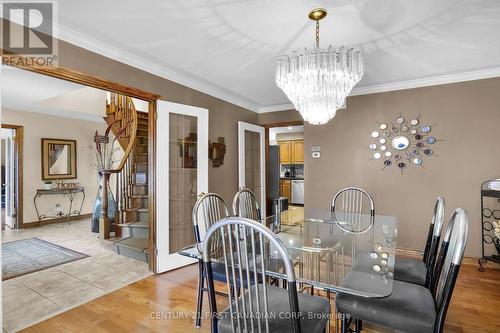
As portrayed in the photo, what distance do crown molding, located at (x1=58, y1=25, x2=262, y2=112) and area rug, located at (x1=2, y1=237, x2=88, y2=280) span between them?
110 inches

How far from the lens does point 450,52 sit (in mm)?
2723

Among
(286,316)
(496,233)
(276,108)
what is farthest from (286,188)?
(286,316)

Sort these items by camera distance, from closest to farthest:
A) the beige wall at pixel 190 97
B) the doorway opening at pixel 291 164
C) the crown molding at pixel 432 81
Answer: the beige wall at pixel 190 97, the crown molding at pixel 432 81, the doorway opening at pixel 291 164

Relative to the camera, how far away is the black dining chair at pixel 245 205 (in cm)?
267

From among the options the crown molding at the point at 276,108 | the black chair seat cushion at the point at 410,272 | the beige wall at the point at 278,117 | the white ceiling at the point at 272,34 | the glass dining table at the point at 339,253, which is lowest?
the black chair seat cushion at the point at 410,272

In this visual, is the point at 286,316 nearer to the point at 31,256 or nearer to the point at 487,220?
the point at 487,220

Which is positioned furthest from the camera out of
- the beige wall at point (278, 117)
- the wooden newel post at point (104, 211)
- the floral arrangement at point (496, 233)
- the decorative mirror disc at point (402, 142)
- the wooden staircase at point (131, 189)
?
the beige wall at point (278, 117)

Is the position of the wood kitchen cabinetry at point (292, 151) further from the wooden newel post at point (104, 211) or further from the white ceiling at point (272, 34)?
the wooden newel post at point (104, 211)

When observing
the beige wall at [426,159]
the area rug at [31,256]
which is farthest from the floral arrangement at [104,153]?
the beige wall at [426,159]

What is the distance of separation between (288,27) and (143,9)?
1.17 meters

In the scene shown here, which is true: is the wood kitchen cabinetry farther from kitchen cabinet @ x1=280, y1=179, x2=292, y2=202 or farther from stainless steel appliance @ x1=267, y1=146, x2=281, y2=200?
stainless steel appliance @ x1=267, y1=146, x2=281, y2=200

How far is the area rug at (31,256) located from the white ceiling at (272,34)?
285 cm

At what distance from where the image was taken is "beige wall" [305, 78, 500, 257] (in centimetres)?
329

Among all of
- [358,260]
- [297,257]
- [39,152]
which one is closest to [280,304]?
[297,257]
